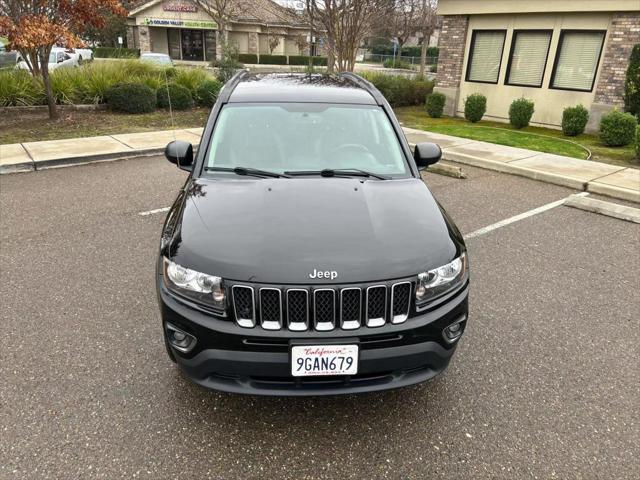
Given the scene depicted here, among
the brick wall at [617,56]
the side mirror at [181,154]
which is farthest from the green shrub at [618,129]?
the side mirror at [181,154]

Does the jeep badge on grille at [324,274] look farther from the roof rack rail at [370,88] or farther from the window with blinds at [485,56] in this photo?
the window with blinds at [485,56]

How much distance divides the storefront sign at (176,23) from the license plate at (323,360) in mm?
→ 45212

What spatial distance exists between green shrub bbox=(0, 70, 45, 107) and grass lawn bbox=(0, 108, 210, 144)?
40 cm

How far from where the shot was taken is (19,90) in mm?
11602

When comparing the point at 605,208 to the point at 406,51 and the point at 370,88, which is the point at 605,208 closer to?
the point at 370,88

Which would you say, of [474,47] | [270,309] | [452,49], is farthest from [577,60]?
[270,309]

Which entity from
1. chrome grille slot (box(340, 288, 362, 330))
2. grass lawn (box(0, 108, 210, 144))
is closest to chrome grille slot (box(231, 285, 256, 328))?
chrome grille slot (box(340, 288, 362, 330))

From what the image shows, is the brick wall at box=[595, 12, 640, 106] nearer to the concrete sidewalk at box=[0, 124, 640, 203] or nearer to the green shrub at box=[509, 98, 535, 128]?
A: the green shrub at box=[509, 98, 535, 128]

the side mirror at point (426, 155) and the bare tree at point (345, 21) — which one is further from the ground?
the bare tree at point (345, 21)

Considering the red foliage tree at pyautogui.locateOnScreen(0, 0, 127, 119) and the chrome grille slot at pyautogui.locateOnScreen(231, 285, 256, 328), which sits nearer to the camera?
the chrome grille slot at pyautogui.locateOnScreen(231, 285, 256, 328)

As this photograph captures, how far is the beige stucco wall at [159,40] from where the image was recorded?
4422 centimetres

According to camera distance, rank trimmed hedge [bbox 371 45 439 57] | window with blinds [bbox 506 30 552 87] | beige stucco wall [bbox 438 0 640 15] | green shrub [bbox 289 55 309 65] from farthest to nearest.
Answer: trimmed hedge [bbox 371 45 439 57], green shrub [bbox 289 55 309 65], window with blinds [bbox 506 30 552 87], beige stucco wall [bbox 438 0 640 15]

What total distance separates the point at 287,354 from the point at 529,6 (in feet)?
45.0

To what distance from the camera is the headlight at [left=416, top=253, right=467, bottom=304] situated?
7.99 feet
